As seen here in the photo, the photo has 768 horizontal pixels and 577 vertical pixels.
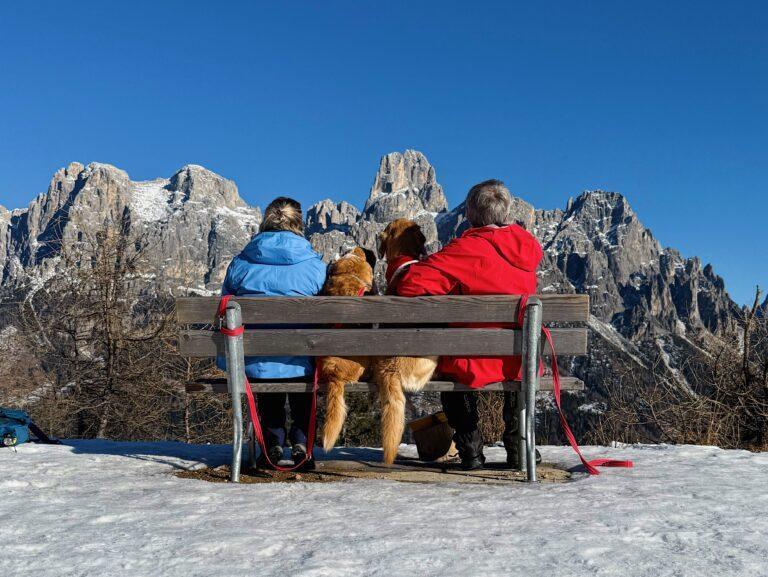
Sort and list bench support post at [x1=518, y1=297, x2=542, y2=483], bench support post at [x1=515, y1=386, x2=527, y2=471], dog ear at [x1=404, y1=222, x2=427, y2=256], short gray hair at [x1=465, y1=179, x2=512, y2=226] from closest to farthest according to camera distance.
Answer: bench support post at [x1=518, y1=297, x2=542, y2=483]
bench support post at [x1=515, y1=386, x2=527, y2=471]
short gray hair at [x1=465, y1=179, x2=512, y2=226]
dog ear at [x1=404, y1=222, x2=427, y2=256]

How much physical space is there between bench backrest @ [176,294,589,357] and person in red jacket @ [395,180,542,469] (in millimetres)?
189

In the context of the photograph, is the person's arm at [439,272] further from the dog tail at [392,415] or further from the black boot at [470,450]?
the black boot at [470,450]

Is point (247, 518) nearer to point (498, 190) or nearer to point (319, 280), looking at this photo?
point (319, 280)

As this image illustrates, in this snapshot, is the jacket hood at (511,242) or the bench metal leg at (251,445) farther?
the bench metal leg at (251,445)

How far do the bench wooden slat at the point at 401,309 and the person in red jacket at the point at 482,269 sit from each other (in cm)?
21

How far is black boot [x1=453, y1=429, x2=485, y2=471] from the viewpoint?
15.5ft

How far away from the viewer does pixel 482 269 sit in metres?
4.43

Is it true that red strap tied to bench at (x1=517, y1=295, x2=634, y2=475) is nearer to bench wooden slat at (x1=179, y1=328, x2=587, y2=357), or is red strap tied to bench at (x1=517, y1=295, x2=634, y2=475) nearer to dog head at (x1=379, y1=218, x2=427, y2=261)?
bench wooden slat at (x1=179, y1=328, x2=587, y2=357)

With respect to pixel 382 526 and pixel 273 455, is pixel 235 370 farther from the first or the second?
pixel 382 526

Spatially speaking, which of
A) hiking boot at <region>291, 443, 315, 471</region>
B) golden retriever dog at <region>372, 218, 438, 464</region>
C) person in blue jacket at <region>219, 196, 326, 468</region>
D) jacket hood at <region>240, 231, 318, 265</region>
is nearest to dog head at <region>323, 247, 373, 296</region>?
person in blue jacket at <region>219, 196, 326, 468</region>

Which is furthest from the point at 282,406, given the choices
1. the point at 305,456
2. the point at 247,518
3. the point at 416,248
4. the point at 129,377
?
the point at 129,377

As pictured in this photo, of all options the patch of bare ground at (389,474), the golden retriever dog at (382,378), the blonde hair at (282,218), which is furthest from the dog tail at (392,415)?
the blonde hair at (282,218)

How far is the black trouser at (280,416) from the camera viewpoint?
16.1 feet

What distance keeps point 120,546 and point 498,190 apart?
3.25 metres
